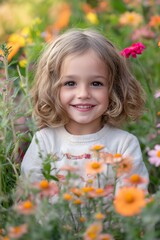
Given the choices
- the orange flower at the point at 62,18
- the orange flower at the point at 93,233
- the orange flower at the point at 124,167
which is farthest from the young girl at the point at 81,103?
the orange flower at the point at 62,18

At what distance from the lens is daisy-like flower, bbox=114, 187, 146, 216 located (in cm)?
112

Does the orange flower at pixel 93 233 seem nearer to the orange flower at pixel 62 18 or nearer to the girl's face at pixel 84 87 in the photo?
the girl's face at pixel 84 87

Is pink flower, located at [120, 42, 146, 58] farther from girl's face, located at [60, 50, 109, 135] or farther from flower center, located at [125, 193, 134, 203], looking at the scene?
flower center, located at [125, 193, 134, 203]

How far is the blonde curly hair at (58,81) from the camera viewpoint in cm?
194

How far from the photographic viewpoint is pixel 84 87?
187 centimetres

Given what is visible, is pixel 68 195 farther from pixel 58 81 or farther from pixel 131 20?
pixel 131 20

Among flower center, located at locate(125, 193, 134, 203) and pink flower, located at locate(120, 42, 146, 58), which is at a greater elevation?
pink flower, located at locate(120, 42, 146, 58)

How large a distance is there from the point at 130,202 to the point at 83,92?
0.76 meters

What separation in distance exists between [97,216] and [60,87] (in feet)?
2.59

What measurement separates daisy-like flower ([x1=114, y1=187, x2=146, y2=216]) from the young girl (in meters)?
0.65

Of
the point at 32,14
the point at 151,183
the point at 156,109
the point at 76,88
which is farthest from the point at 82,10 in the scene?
the point at 76,88

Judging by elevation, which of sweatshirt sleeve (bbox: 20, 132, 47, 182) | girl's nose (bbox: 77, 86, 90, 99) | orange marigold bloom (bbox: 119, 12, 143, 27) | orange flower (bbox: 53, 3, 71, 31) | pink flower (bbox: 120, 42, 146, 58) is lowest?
sweatshirt sleeve (bbox: 20, 132, 47, 182)

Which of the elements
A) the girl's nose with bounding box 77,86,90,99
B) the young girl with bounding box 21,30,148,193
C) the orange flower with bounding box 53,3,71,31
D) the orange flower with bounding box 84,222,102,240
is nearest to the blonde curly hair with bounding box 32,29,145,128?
the young girl with bounding box 21,30,148,193

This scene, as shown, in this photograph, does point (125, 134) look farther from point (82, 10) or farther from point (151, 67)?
point (82, 10)
